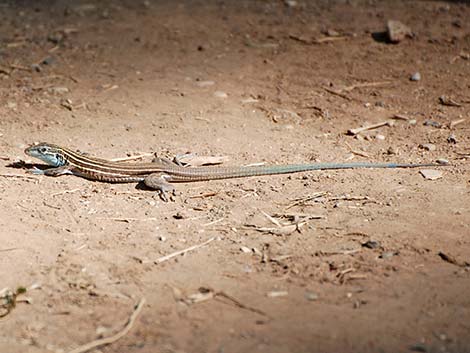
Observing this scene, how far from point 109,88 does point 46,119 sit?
2.99 feet

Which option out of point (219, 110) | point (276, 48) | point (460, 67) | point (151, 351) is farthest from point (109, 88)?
point (151, 351)

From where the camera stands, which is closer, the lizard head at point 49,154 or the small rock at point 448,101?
the lizard head at point 49,154

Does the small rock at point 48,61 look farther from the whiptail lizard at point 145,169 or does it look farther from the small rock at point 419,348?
the small rock at point 419,348

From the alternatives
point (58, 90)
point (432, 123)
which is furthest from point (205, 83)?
point (432, 123)

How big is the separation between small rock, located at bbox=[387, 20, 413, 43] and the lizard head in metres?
4.51

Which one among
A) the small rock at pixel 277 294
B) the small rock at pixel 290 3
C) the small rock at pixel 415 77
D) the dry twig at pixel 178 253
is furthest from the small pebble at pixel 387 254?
the small rock at pixel 290 3

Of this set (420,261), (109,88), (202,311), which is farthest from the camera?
(109,88)

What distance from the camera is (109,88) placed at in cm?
831

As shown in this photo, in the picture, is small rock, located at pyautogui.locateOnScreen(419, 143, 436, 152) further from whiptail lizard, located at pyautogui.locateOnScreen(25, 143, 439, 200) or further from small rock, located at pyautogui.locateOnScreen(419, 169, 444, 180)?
small rock, located at pyautogui.locateOnScreen(419, 169, 444, 180)

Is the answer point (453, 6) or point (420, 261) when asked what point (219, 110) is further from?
point (453, 6)

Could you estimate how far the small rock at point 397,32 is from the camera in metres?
9.14

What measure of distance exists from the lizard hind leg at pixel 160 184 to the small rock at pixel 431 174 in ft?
7.15

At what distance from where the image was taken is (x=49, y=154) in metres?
6.68

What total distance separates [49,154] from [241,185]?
1.76 meters
